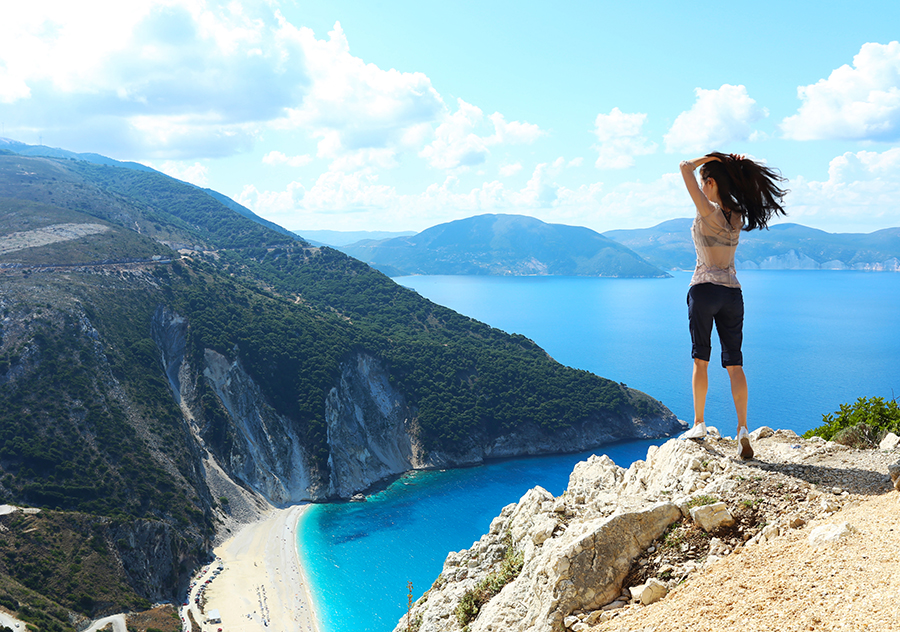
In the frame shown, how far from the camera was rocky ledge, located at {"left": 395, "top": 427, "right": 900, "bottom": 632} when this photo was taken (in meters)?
5.65

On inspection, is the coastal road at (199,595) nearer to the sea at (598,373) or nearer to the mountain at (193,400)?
the mountain at (193,400)

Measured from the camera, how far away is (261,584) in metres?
46.8

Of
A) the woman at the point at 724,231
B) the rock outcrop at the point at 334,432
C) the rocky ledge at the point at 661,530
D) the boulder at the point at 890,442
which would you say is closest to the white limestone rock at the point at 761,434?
the rocky ledge at the point at 661,530

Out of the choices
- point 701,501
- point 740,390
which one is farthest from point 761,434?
point 701,501

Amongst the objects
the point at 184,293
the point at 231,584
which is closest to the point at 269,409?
the point at 184,293

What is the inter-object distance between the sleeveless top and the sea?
35.9 ft

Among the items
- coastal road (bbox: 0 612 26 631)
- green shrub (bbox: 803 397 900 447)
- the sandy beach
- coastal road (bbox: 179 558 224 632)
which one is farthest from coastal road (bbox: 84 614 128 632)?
green shrub (bbox: 803 397 900 447)

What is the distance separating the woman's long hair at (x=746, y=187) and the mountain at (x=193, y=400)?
139 ft

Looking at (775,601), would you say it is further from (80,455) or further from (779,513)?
(80,455)

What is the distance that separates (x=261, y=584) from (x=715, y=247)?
1939 inches

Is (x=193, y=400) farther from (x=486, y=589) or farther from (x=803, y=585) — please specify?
(x=803, y=585)

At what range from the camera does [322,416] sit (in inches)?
2798

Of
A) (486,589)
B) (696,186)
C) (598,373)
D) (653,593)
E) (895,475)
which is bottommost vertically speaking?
(598,373)

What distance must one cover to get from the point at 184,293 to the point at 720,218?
81.2 meters
